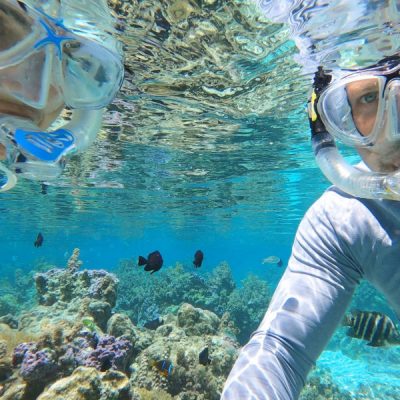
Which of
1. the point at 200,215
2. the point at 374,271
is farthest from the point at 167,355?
the point at 200,215

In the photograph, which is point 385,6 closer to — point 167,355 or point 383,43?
point 383,43


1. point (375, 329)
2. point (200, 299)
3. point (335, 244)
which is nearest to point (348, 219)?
point (335, 244)

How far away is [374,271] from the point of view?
272cm

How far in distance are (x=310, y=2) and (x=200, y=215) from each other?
32.4 m

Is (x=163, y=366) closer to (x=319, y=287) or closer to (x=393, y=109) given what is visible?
(x=319, y=287)

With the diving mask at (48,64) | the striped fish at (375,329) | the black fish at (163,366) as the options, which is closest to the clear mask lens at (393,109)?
the diving mask at (48,64)

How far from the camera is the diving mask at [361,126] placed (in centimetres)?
248

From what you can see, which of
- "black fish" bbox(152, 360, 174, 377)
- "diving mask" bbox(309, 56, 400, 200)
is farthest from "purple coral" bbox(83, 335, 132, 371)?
"diving mask" bbox(309, 56, 400, 200)

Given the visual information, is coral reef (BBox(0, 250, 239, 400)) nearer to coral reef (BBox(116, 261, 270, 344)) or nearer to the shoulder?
the shoulder

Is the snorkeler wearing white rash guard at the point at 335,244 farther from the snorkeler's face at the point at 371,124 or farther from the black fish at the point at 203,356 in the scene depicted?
the black fish at the point at 203,356

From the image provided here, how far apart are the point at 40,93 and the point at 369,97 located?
9.22 feet

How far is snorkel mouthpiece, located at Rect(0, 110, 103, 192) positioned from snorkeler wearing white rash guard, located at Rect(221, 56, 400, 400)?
212 cm

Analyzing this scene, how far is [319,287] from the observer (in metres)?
2.77

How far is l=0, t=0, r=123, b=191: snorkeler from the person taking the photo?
2.08 m
